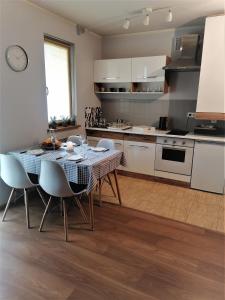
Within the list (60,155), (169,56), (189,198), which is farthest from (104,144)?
(169,56)

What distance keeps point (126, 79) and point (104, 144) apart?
1.44 m

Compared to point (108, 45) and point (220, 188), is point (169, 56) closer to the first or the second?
point (108, 45)

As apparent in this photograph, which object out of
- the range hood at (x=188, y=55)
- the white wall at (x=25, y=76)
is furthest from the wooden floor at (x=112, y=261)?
the range hood at (x=188, y=55)

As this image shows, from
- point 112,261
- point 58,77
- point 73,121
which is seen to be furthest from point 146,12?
point 112,261

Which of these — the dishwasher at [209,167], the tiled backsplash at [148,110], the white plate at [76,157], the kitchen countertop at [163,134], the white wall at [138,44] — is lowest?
the dishwasher at [209,167]

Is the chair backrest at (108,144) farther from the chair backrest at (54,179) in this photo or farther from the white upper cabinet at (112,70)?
the white upper cabinet at (112,70)

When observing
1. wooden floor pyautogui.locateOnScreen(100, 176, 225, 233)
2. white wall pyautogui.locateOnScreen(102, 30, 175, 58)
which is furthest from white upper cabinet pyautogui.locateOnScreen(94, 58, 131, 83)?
wooden floor pyautogui.locateOnScreen(100, 176, 225, 233)

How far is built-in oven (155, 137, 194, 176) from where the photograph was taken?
3369mm

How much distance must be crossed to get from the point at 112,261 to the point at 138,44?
3.59 m

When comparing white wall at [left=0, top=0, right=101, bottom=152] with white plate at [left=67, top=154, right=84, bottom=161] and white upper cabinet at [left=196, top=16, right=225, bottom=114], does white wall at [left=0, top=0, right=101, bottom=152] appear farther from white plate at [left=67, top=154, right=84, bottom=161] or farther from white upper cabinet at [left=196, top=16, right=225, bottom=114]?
white upper cabinet at [left=196, top=16, right=225, bottom=114]

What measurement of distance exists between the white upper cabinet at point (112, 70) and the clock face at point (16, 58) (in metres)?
1.61

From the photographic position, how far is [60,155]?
99.6 inches

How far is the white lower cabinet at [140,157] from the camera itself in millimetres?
3686

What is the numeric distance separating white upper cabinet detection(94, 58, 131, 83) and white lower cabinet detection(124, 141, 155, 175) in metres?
1.16
